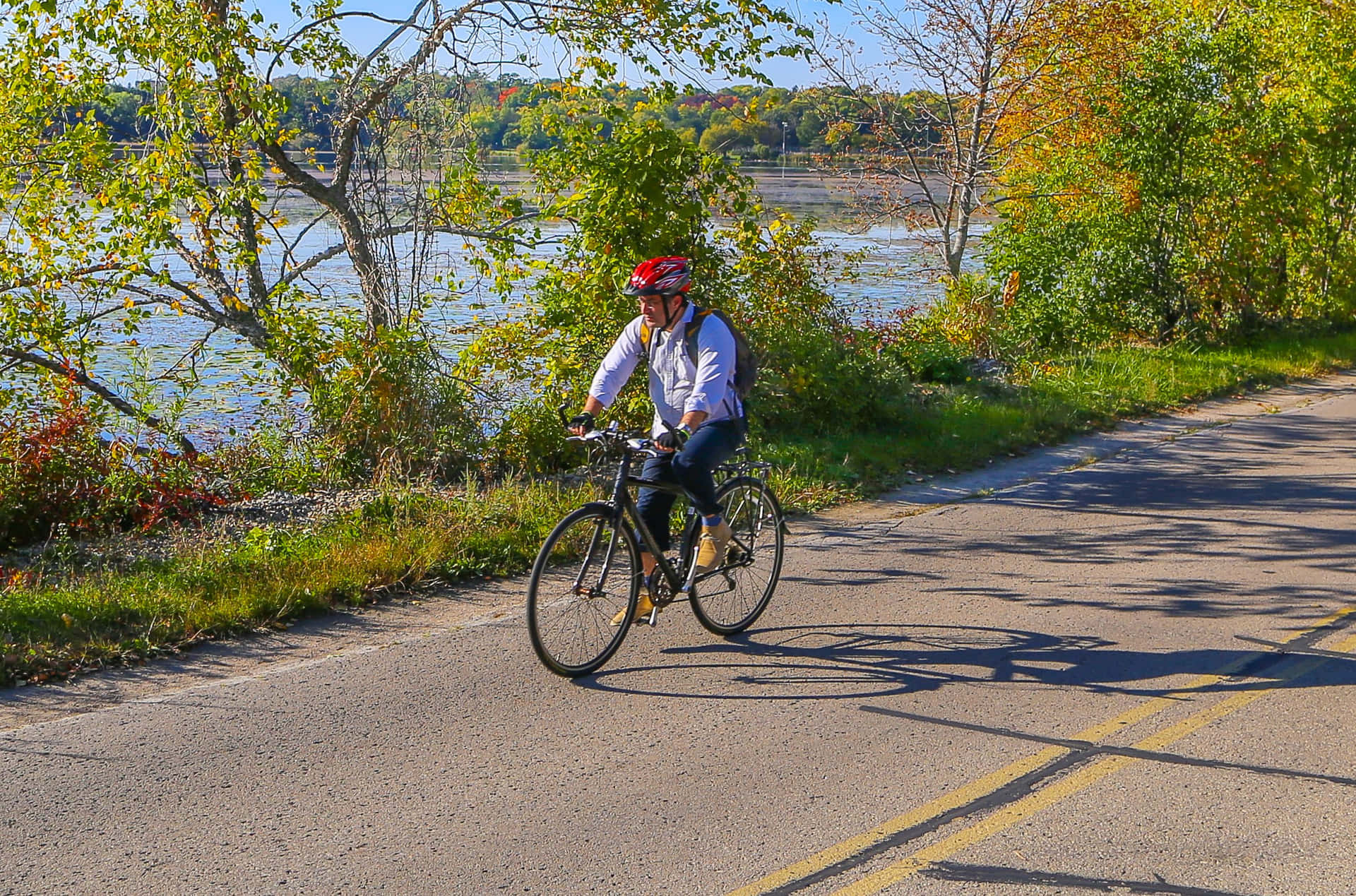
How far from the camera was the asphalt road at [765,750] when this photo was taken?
456 centimetres

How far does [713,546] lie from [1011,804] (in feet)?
7.21

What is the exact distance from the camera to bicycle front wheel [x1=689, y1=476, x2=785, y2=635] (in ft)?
23.1

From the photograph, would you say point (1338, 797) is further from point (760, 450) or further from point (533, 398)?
point (533, 398)

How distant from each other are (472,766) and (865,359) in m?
7.86

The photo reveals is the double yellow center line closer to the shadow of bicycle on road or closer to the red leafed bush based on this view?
the shadow of bicycle on road

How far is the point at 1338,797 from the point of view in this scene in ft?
16.9

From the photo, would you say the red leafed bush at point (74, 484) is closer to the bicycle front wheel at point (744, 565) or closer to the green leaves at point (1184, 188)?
the bicycle front wheel at point (744, 565)

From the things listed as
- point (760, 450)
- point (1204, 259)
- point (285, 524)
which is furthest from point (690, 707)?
point (1204, 259)

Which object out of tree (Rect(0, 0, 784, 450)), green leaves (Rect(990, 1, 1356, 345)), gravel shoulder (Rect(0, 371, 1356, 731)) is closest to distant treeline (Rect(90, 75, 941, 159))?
tree (Rect(0, 0, 784, 450))

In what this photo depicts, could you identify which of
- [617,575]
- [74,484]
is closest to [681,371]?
[617,575]

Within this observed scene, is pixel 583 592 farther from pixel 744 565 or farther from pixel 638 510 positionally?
pixel 744 565

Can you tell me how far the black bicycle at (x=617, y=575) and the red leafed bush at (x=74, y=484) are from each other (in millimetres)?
3952

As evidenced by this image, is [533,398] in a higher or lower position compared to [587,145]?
lower

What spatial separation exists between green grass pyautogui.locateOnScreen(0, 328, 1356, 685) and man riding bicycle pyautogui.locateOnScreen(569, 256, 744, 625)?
72.9 inches
